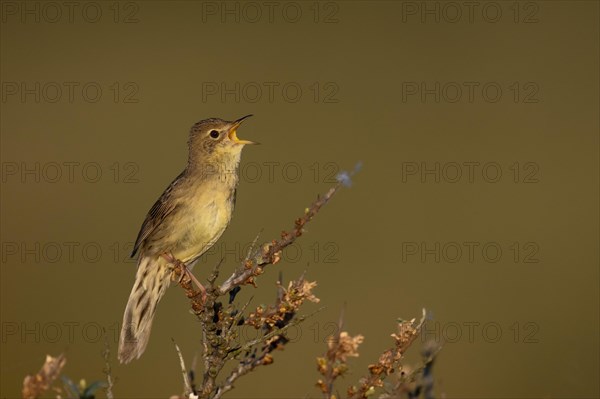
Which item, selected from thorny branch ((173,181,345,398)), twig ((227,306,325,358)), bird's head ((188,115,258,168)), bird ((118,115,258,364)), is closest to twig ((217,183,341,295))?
thorny branch ((173,181,345,398))

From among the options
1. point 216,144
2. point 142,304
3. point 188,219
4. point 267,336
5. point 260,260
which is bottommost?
point 267,336

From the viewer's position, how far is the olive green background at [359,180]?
927cm

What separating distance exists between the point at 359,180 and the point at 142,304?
7.77 metres

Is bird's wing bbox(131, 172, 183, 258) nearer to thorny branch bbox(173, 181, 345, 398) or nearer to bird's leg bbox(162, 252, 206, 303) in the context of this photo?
bird's leg bbox(162, 252, 206, 303)

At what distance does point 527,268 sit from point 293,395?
403 centimetres

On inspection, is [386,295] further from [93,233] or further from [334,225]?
[93,233]

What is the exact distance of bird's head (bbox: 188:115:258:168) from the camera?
6.09 meters

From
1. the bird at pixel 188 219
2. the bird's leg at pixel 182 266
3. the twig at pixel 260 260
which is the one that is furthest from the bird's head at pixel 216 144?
the twig at pixel 260 260

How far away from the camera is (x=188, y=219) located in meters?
5.71

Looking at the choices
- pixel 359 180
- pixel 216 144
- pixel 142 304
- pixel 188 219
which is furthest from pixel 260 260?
pixel 359 180

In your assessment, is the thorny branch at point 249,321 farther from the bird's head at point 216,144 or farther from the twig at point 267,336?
the bird's head at point 216,144

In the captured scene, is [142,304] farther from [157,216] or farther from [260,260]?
[260,260]

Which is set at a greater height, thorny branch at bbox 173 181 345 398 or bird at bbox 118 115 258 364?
bird at bbox 118 115 258 364

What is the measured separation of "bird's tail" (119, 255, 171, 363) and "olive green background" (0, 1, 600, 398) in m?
2.48
